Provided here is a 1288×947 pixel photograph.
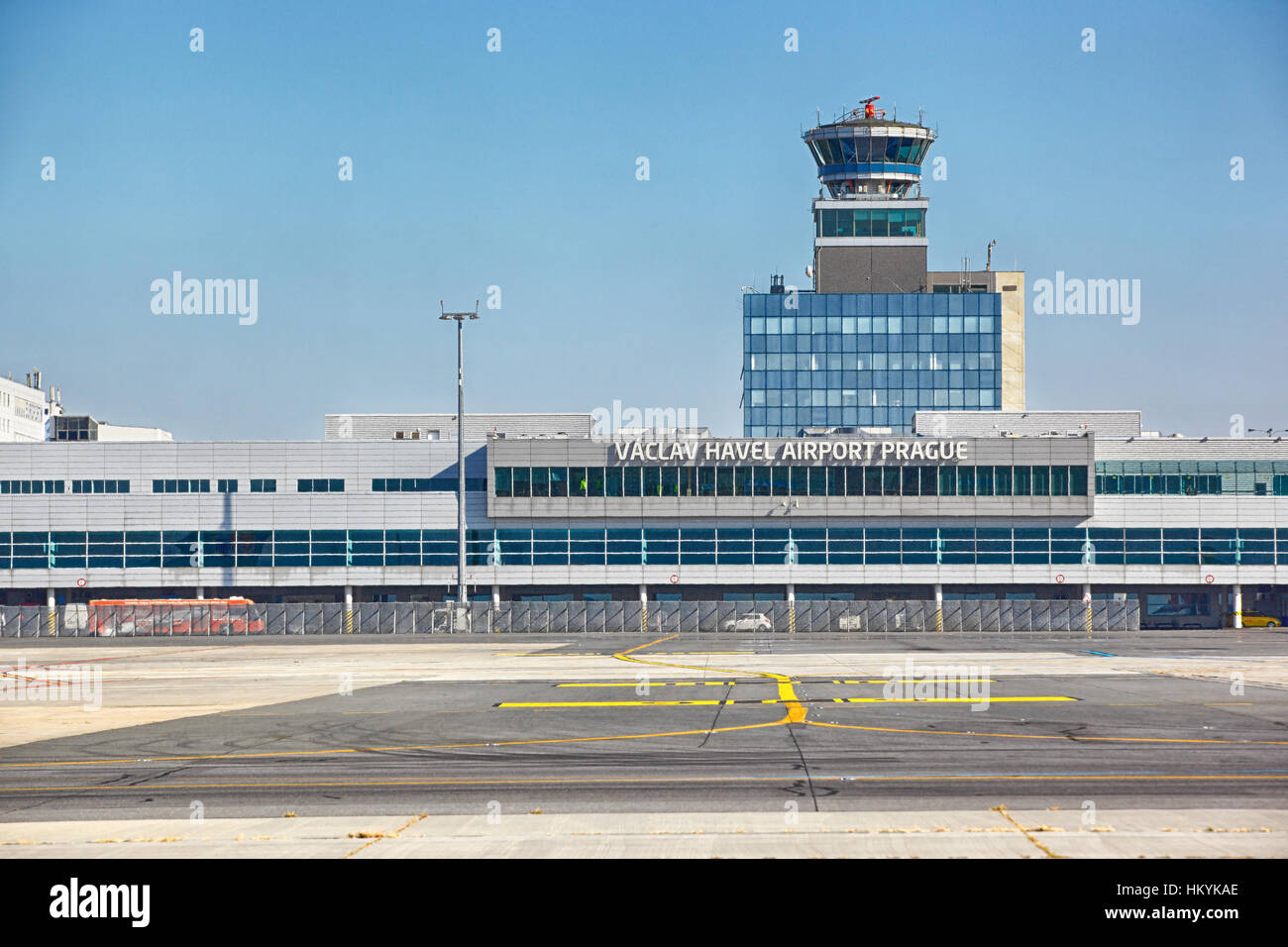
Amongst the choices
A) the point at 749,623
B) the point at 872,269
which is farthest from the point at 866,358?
the point at 749,623

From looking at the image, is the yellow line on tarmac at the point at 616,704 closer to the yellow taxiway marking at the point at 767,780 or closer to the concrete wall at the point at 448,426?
the yellow taxiway marking at the point at 767,780

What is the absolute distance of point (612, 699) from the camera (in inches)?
1502

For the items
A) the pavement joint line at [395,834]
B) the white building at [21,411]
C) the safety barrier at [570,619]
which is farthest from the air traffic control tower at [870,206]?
the pavement joint line at [395,834]

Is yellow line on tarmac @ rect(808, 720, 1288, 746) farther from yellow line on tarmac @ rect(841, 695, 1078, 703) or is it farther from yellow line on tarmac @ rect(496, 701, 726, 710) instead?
yellow line on tarmac @ rect(496, 701, 726, 710)

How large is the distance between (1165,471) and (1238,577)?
35.5 feet

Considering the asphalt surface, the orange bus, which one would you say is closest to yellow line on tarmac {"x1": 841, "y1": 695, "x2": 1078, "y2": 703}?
the asphalt surface

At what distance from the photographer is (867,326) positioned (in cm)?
16438

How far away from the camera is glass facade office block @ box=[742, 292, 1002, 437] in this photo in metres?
164

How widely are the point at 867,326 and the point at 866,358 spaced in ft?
14.8

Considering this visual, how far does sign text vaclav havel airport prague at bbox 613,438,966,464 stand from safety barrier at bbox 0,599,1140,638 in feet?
52.9

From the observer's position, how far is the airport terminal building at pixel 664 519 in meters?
97.3

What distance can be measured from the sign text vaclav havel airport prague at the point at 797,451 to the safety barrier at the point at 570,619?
52.9 ft
